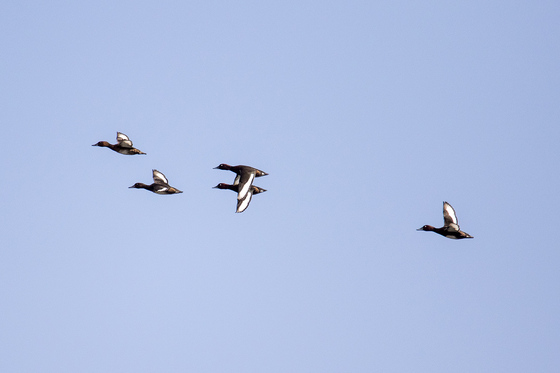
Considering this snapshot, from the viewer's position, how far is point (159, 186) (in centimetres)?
7350

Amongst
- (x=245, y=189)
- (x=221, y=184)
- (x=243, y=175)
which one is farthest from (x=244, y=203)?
(x=221, y=184)

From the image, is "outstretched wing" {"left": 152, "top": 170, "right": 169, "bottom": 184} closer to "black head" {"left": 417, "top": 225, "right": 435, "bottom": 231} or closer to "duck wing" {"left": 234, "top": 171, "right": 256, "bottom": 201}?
"duck wing" {"left": 234, "top": 171, "right": 256, "bottom": 201}

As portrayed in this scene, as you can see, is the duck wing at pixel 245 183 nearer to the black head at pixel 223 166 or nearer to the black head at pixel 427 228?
the black head at pixel 223 166

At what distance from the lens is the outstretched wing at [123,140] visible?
71.3m

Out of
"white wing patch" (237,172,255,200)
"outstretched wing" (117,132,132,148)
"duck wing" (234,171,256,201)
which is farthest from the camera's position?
A: "outstretched wing" (117,132,132,148)

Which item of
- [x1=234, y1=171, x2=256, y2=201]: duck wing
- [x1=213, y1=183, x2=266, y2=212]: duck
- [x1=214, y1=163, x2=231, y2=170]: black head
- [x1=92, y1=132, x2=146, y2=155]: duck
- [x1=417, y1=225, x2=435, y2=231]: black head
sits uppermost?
[x1=92, y1=132, x2=146, y2=155]: duck

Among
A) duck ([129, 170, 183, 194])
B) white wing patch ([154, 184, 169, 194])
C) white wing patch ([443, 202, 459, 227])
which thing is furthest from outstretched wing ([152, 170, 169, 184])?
white wing patch ([443, 202, 459, 227])

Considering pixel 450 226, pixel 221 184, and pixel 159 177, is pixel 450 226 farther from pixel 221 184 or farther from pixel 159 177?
pixel 159 177

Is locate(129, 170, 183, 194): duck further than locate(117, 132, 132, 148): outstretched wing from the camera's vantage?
Yes

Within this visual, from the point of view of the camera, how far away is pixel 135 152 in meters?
71.5

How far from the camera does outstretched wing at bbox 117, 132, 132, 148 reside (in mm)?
71312

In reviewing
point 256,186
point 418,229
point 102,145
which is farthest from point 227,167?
point 418,229

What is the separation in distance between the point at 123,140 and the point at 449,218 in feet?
→ 78.1

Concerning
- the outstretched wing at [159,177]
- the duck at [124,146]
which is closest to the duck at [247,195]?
the outstretched wing at [159,177]
